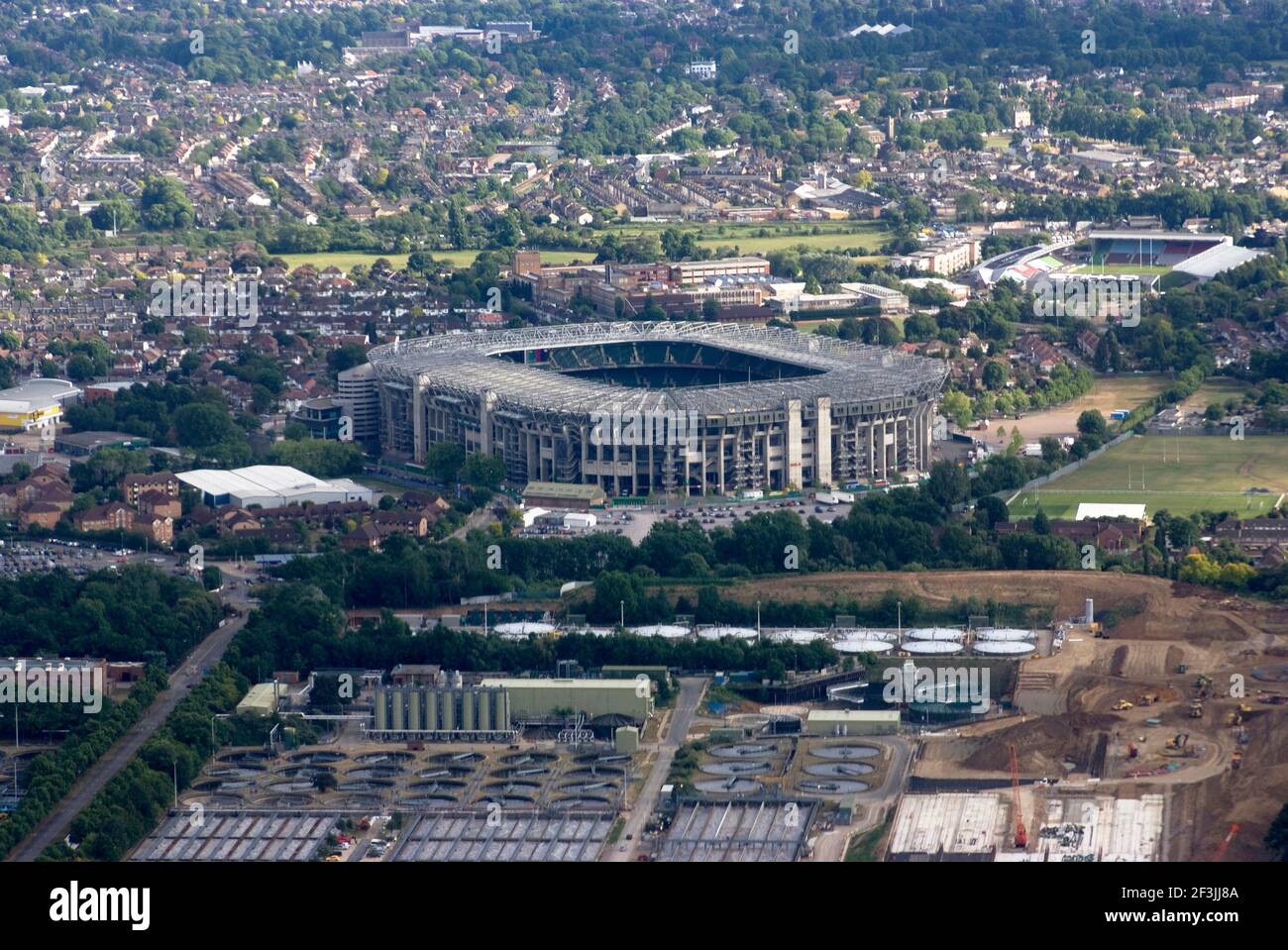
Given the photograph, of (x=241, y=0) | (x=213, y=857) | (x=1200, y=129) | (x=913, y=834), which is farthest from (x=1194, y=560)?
(x=241, y=0)

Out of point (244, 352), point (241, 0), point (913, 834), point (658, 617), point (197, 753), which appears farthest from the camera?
point (241, 0)

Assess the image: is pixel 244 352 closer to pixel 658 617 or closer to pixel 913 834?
pixel 658 617

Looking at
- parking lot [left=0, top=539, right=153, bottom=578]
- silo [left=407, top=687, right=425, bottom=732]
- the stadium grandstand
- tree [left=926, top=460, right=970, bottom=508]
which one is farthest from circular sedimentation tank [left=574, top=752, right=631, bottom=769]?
the stadium grandstand

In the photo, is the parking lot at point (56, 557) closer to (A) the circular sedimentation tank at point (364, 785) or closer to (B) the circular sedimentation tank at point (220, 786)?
(B) the circular sedimentation tank at point (220, 786)


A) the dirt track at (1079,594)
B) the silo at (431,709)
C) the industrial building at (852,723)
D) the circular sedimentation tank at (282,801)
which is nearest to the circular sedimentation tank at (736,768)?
the industrial building at (852,723)

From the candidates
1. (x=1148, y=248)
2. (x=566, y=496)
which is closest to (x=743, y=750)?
(x=566, y=496)

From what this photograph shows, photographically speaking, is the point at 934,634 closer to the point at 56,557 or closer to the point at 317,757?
the point at 317,757

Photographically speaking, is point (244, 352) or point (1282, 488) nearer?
point (1282, 488)
